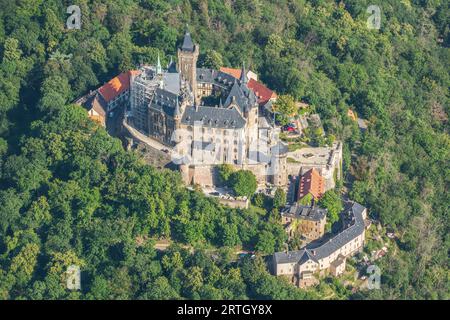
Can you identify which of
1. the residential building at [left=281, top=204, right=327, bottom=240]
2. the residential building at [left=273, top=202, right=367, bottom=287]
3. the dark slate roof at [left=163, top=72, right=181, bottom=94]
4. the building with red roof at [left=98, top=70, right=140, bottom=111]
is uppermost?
the dark slate roof at [left=163, top=72, right=181, bottom=94]

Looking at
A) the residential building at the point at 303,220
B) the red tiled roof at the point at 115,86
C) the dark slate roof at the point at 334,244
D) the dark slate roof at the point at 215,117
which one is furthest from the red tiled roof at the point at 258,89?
the residential building at the point at 303,220

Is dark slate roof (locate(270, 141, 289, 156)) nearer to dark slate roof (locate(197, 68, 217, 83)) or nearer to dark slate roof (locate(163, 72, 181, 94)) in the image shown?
dark slate roof (locate(163, 72, 181, 94))

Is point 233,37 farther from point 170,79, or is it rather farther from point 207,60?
point 170,79

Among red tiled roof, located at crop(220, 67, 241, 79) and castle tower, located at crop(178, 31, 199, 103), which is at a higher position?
castle tower, located at crop(178, 31, 199, 103)

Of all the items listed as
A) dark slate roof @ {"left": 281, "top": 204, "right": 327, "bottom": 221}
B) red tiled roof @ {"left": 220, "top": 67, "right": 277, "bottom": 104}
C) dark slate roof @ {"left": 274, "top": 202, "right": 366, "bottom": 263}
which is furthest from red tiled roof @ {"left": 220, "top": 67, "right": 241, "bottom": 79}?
dark slate roof @ {"left": 281, "top": 204, "right": 327, "bottom": 221}

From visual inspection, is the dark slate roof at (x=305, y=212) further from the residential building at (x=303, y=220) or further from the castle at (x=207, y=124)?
the castle at (x=207, y=124)

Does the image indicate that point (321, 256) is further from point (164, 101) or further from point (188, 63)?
point (188, 63)

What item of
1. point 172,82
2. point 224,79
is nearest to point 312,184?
point 224,79
